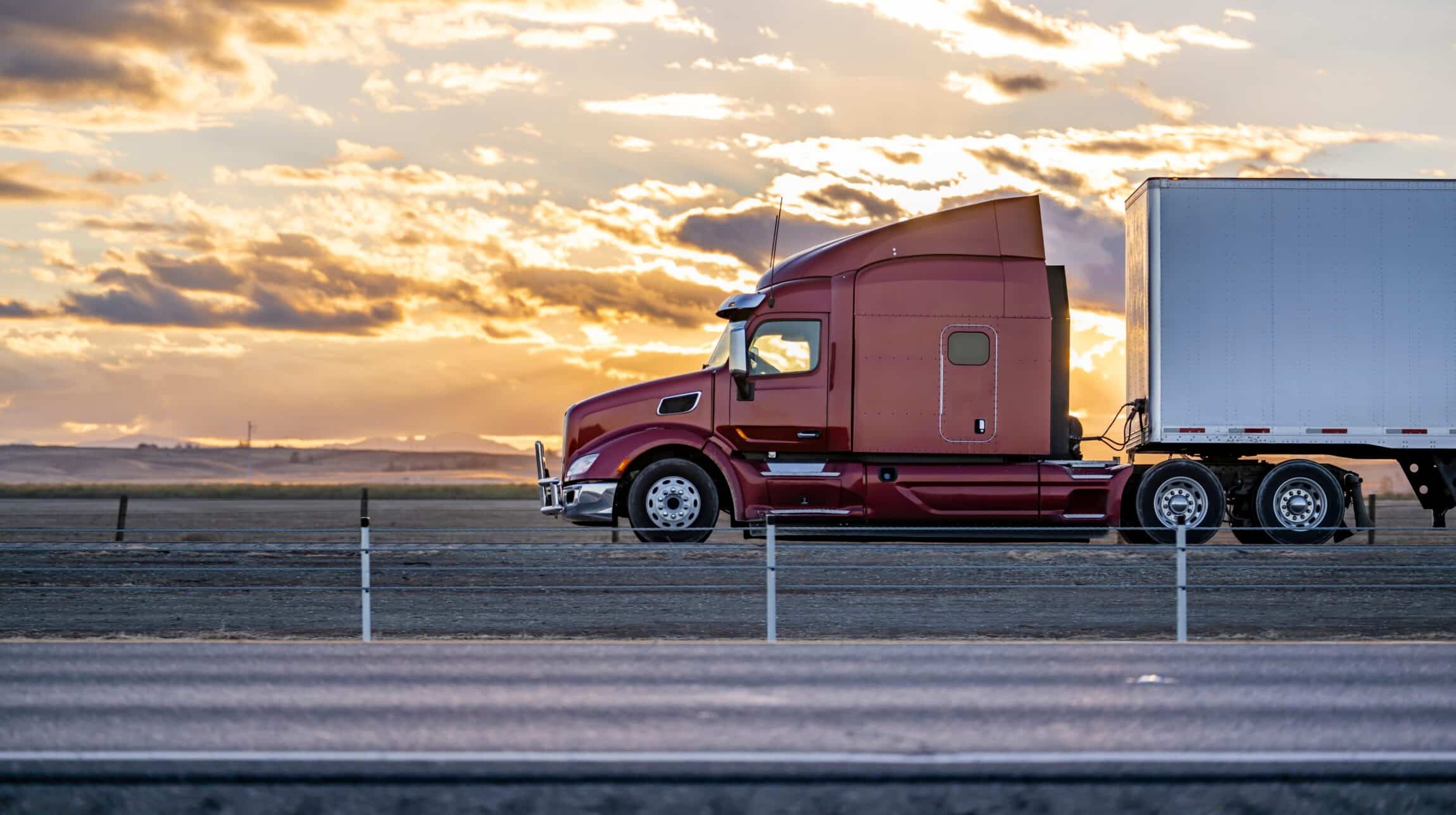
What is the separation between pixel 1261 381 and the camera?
1984 cm

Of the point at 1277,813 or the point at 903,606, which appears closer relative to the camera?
the point at 1277,813

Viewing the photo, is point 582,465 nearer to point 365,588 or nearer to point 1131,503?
point 365,588

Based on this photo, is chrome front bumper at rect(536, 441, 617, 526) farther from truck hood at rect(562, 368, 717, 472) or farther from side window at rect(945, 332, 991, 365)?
side window at rect(945, 332, 991, 365)

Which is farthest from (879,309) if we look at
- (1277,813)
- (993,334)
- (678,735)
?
(1277,813)

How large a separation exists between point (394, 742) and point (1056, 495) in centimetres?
1341

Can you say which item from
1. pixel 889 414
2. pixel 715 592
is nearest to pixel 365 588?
pixel 715 592

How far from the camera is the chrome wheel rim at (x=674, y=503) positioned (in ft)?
63.2

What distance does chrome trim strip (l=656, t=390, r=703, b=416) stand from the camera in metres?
19.6

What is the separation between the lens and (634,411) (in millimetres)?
19797

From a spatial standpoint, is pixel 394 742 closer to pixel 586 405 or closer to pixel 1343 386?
pixel 586 405

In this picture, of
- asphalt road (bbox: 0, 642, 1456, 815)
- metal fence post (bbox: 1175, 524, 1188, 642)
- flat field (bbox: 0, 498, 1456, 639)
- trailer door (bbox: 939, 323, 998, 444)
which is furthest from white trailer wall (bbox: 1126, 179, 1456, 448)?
asphalt road (bbox: 0, 642, 1456, 815)

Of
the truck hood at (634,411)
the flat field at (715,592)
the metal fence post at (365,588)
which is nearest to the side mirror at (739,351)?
the truck hood at (634,411)

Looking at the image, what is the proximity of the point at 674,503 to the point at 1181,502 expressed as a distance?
677 centimetres

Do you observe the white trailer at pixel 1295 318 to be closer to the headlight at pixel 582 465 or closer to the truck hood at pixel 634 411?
the truck hood at pixel 634 411
